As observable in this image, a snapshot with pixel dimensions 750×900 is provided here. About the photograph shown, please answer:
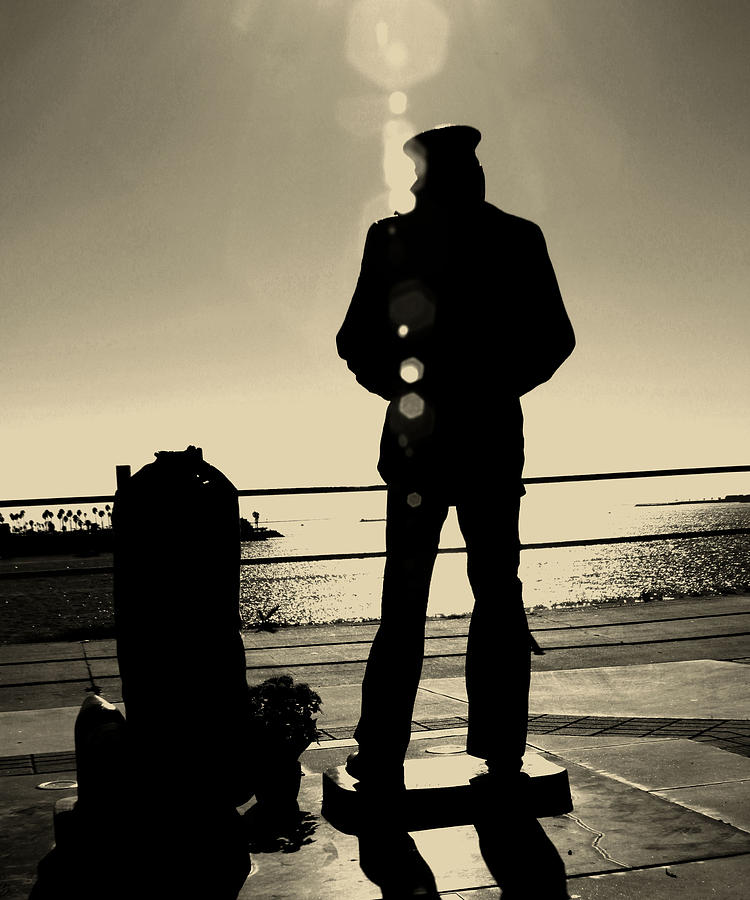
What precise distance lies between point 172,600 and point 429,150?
1.73m

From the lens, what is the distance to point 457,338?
337cm

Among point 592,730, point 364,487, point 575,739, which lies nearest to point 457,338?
point 575,739

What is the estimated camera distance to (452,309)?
339cm

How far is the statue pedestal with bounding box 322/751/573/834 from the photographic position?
3.14 meters

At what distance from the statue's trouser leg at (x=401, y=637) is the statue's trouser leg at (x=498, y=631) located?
0.15 meters

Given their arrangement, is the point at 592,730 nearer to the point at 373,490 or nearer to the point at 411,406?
the point at 411,406

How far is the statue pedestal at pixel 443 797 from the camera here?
10.3 ft

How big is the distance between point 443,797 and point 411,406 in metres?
1.29

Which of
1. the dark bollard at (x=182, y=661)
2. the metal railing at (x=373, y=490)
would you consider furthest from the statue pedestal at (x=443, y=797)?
the metal railing at (x=373, y=490)

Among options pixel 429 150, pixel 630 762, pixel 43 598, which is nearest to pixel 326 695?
pixel 630 762

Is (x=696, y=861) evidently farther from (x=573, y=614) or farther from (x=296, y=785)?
(x=573, y=614)

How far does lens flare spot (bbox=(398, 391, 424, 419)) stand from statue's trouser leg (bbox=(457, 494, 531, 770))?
34 cm

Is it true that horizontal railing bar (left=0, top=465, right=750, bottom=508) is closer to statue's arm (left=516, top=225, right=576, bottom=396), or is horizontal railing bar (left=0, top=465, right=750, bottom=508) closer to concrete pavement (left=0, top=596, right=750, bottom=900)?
concrete pavement (left=0, top=596, right=750, bottom=900)

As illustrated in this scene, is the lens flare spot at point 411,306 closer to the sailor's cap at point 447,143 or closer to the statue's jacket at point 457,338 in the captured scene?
the statue's jacket at point 457,338
